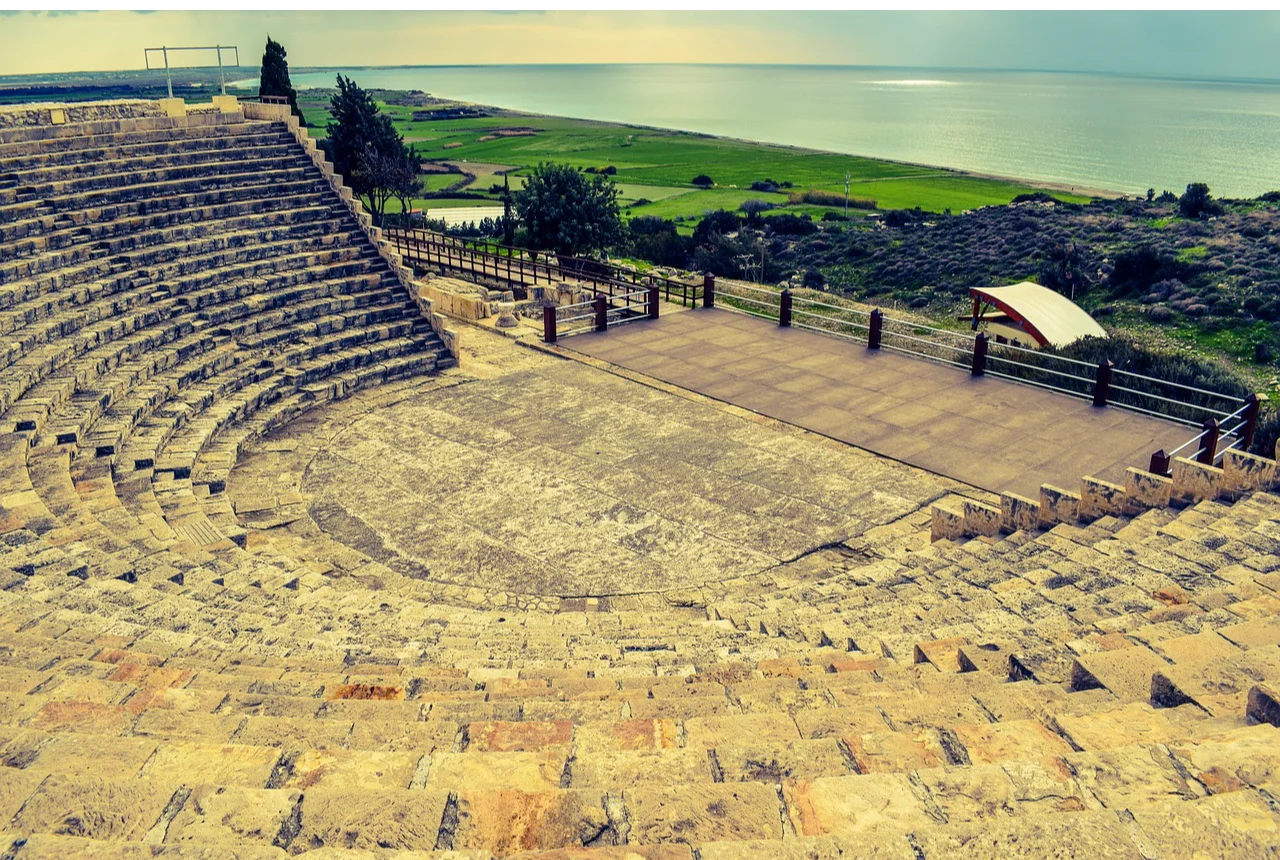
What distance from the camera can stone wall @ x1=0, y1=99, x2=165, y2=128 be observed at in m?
19.6

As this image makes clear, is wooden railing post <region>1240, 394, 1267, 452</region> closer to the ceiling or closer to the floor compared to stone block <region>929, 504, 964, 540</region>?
closer to the ceiling

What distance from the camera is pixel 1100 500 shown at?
11.7m

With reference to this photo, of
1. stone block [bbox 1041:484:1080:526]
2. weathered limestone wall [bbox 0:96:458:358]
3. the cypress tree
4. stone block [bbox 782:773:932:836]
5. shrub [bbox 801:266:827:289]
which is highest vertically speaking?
the cypress tree

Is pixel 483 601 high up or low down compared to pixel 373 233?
down

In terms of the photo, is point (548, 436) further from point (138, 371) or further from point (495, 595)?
point (138, 371)

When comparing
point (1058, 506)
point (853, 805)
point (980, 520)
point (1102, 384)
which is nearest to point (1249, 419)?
point (1102, 384)

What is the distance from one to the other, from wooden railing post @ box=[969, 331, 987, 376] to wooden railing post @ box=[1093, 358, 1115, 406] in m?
2.11

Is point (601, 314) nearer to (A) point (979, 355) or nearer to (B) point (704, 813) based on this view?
(A) point (979, 355)

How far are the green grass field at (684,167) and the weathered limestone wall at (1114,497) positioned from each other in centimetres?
4846

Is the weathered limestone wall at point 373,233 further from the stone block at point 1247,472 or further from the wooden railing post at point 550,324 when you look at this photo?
the stone block at point 1247,472

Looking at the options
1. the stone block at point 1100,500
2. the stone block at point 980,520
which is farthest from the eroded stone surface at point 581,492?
the stone block at point 1100,500

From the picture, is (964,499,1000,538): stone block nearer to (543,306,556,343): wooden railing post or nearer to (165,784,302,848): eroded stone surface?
(165,784,302,848): eroded stone surface

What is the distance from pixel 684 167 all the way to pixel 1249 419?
3967 inches

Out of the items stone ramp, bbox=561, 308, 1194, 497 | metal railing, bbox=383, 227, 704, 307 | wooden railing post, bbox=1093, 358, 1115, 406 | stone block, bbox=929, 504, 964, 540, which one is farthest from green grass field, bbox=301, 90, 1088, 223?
stone block, bbox=929, 504, 964, 540
